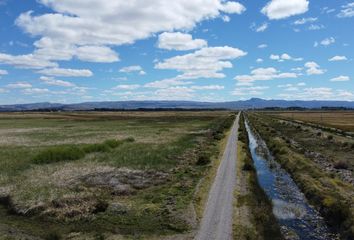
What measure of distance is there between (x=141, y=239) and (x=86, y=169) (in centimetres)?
1824

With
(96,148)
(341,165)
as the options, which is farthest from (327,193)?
(96,148)

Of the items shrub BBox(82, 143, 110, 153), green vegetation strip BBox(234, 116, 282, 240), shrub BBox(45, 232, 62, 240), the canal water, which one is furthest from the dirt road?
shrub BBox(82, 143, 110, 153)

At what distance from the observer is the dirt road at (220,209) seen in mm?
18578

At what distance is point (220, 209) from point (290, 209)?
14.7 ft

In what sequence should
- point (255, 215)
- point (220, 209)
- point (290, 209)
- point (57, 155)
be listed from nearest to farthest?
point (255, 215), point (220, 209), point (290, 209), point (57, 155)

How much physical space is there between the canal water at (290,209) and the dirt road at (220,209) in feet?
8.63

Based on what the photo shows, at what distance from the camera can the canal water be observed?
1950 centimetres

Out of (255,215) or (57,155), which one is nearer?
(255,215)

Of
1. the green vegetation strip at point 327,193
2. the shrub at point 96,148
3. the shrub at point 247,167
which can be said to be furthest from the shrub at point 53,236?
the shrub at point 96,148

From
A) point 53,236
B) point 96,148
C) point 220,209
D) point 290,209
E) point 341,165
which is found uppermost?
point 96,148

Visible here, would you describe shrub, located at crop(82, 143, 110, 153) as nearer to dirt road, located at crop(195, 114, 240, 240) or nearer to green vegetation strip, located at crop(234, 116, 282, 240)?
dirt road, located at crop(195, 114, 240, 240)

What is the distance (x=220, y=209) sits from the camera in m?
22.5

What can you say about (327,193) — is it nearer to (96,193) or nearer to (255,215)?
(255,215)

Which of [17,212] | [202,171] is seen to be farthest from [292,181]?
[17,212]
